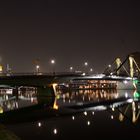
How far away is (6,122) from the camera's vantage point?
159ft

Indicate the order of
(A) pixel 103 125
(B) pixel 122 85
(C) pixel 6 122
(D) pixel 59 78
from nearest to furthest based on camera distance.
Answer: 1. (A) pixel 103 125
2. (C) pixel 6 122
3. (D) pixel 59 78
4. (B) pixel 122 85

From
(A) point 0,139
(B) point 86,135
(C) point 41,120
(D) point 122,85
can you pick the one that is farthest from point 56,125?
(D) point 122,85

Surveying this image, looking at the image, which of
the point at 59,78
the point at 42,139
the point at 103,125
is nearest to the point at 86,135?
the point at 42,139

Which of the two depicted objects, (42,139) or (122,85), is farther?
(122,85)

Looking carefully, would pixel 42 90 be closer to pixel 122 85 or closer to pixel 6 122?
pixel 6 122

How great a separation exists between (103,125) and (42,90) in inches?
2256

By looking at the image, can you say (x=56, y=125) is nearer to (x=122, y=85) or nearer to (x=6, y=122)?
(x=6, y=122)

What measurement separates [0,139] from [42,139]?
20.9 feet

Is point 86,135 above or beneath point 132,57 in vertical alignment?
beneath

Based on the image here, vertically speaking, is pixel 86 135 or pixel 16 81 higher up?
pixel 16 81

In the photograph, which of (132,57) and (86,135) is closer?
(86,135)

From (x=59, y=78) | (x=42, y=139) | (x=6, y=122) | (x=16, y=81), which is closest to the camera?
(x=42, y=139)

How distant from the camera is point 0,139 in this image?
97.3 feet

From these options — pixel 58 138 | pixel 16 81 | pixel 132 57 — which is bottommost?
pixel 58 138
